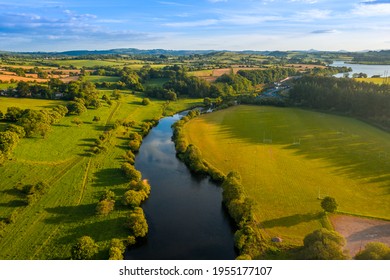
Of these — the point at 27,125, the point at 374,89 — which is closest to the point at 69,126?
the point at 27,125

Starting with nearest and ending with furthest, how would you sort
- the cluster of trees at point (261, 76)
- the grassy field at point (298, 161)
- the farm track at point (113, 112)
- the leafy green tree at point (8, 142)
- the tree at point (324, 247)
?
the tree at point (324, 247)
the grassy field at point (298, 161)
the leafy green tree at point (8, 142)
the farm track at point (113, 112)
the cluster of trees at point (261, 76)

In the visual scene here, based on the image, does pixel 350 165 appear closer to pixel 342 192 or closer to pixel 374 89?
pixel 342 192

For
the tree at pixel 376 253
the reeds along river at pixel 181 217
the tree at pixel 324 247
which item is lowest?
the reeds along river at pixel 181 217

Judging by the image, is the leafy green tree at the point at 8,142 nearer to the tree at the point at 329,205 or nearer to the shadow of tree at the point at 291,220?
the shadow of tree at the point at 291,220

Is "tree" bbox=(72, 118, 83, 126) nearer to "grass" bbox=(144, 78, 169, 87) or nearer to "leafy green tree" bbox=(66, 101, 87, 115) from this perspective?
"leafy green tree" bbox=(66, 101, 87, 115)

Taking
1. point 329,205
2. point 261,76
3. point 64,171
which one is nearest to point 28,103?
point 64,171

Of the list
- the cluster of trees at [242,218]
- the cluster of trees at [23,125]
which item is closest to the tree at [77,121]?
the cluster of trees at [23,125]

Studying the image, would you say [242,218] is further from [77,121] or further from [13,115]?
[13,115]
